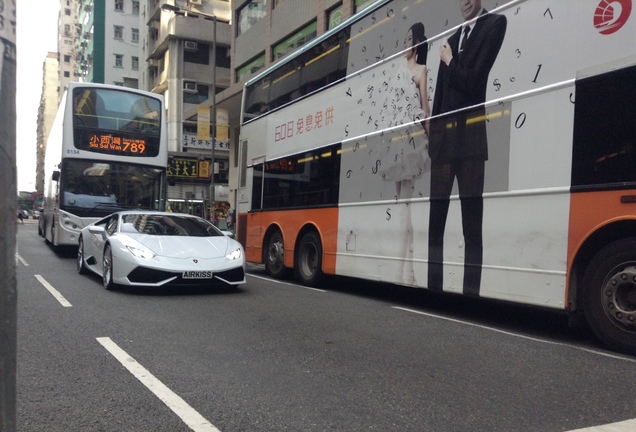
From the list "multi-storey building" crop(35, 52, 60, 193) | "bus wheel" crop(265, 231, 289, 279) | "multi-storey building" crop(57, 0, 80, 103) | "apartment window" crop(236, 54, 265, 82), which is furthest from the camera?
"multi-storey building" crop(35, 52, 60, 193)

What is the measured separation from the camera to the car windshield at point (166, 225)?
9.25 m

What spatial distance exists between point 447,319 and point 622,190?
2.72m

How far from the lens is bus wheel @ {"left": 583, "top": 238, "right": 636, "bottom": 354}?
16.7 feet

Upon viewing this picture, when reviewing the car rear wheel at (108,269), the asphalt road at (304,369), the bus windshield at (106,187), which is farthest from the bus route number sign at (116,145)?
the asphalt road at (304,369)

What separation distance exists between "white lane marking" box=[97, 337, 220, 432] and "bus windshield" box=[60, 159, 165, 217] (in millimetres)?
10458

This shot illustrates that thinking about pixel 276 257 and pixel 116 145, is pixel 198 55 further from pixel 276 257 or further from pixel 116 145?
pixel 276 257

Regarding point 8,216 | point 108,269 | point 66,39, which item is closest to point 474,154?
point 108,269

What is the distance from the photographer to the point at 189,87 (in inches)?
1773

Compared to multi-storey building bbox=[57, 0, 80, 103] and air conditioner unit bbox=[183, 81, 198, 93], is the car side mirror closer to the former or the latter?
air conditioner unit bbox=[183, 81, 198, 93]

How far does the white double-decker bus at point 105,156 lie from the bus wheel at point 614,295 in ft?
39.8

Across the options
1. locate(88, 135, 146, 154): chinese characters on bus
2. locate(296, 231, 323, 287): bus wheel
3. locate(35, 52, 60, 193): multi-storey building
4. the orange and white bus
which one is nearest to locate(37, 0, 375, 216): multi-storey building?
locate(88, 135, 146, 154): chinese characters on bus

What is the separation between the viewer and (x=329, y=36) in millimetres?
10289

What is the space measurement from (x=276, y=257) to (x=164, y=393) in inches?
308

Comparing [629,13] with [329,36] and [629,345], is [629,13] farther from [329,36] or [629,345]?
[329,36]
